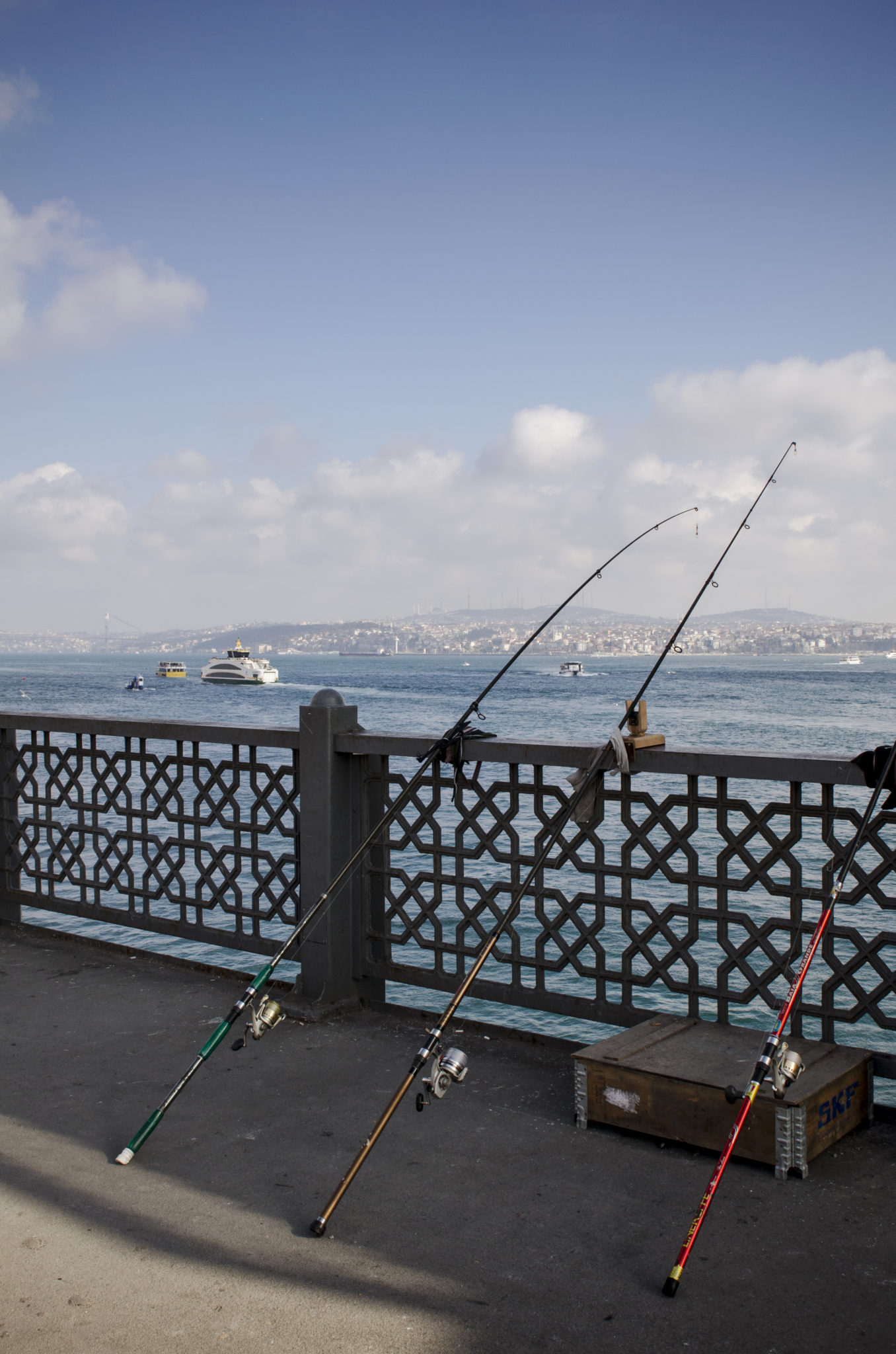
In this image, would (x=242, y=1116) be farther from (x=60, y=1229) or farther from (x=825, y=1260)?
(x=825, y=1260)

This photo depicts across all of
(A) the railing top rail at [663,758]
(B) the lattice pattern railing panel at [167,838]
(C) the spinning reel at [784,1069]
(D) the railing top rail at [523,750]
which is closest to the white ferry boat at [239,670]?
(B) the lattice pattern railing panel at [167,838]

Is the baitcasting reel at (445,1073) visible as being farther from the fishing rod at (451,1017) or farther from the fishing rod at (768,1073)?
the fishing rod at (768,1073)

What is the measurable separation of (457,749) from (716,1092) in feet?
5.12

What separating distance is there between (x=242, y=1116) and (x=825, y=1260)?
5.90ft

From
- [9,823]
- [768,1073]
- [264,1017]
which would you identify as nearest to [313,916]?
[264,1017]

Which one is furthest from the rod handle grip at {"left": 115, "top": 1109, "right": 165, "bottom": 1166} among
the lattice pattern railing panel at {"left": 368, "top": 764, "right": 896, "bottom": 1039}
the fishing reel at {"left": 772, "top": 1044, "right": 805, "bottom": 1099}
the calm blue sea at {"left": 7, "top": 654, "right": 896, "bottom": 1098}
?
the calm blue sea at {"left": 7, "top": 654, "right": 896, "bottom": 1098}

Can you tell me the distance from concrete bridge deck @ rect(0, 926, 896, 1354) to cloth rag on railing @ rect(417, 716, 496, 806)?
1027 millimetres

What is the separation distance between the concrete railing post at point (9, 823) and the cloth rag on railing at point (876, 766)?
4335 mm

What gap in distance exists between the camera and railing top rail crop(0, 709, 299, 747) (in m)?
4.52

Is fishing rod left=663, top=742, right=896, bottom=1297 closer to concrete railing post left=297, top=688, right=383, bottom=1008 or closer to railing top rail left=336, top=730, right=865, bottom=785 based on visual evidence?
railing top rail left=336, top=730, right=865, bottom=785

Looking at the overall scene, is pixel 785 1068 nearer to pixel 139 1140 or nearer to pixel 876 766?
pixel 876 766

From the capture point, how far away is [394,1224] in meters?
2.72

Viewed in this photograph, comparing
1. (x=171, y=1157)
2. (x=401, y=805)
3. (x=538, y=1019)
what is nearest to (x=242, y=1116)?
(x=171, y=1157)

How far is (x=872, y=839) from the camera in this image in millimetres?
3184
